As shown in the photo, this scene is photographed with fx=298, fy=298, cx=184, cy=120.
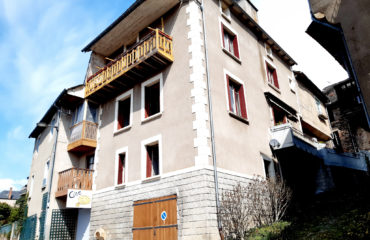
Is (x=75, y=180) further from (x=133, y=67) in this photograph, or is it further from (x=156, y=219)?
(x=133, y=67)

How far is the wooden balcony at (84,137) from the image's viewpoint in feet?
51.0

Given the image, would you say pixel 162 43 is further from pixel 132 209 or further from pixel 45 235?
pixel 45 235

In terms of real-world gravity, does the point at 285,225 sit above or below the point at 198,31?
below

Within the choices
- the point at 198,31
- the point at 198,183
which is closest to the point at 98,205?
the point at 198,183

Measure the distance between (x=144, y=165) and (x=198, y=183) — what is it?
3205mm

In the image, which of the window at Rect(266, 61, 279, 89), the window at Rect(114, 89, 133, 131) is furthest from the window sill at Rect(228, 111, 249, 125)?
the window at Rect(266, 61, 279, 89)

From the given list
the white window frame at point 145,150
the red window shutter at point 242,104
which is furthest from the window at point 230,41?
the white window frame at point 145,150

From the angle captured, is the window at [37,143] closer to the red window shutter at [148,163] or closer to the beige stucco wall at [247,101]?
the red window shutter at [148,163]

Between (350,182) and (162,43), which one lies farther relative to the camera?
(350,182)

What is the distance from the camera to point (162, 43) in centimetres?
1288

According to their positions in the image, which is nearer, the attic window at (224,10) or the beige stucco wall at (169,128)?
the beige stucco wall at (169,128)

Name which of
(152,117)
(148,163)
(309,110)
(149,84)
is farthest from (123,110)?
(309,110)

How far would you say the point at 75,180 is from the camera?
587 inches

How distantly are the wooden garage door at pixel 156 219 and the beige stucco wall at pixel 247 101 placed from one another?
2435mm
